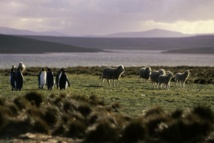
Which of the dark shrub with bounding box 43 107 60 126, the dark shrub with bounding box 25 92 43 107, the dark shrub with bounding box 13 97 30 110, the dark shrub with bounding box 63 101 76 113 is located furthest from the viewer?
the dark shrub with bounding box 25 92 43 107

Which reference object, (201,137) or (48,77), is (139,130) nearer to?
(201,137)

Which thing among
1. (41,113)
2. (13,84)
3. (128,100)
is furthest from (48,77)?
(41,113)

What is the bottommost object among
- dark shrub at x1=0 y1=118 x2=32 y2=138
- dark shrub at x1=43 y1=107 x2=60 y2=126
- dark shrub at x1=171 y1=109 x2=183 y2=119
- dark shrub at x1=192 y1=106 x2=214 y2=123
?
dark shrub at x1=0 y1=118 x2=32 y2=138

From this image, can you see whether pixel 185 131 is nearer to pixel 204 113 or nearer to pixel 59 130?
pixel 204 113

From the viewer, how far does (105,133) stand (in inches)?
447

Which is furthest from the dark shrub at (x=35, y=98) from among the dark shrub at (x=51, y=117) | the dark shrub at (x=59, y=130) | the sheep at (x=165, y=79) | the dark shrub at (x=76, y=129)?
the sheep at (x=165, y=79)

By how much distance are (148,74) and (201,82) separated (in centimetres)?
521

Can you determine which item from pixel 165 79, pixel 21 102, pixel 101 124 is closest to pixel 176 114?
pixel 101 124

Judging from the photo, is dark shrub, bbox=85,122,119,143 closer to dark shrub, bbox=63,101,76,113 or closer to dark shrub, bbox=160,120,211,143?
dark shrub, bbox=160,120,211,143

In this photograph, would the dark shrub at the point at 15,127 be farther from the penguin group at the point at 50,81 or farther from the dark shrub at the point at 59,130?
the penguin group at the point at 50,81

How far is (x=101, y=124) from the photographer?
11523 mm

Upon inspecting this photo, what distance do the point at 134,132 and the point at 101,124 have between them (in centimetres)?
89

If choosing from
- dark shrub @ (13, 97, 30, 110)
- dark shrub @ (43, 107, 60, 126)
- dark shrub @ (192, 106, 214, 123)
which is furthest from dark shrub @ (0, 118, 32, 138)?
dark shrub @ (192, 106, 214, 123)

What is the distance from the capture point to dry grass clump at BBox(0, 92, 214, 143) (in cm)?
1128
